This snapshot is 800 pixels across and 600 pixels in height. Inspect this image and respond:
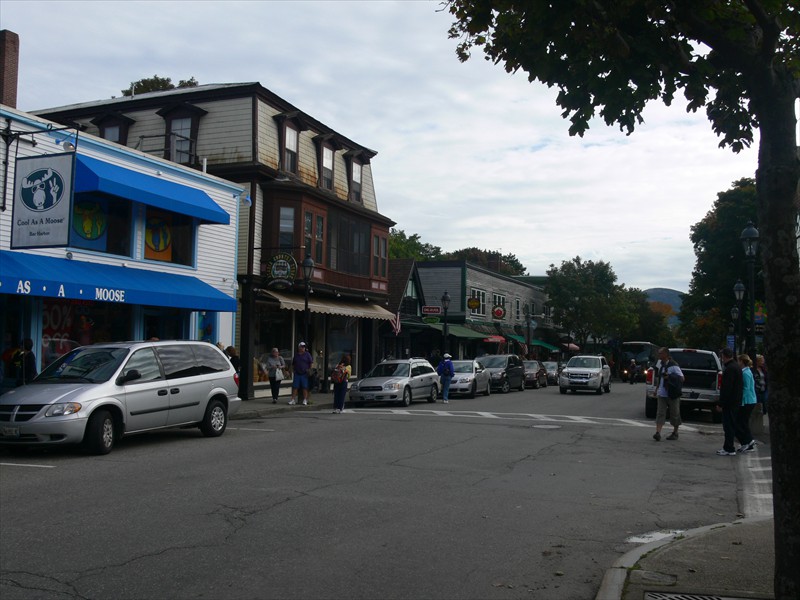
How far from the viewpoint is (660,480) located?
1134 cm

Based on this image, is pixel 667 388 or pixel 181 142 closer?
pixel 667 388

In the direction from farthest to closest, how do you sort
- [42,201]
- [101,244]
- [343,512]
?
1. [101,244]
2. [42,201]
3. [343,512]

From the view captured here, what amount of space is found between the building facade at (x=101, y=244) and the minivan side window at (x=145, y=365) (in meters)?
3.25

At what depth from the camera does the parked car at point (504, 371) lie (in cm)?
3278

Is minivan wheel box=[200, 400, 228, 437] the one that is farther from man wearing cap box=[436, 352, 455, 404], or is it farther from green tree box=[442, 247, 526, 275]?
green tree box=[442, 247, 526, 275]

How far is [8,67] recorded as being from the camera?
2052 cm

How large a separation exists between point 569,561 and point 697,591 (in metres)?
1.40

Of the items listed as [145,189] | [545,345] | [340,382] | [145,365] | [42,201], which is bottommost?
[340,382]

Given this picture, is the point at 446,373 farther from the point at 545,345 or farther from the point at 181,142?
the point at 545,345

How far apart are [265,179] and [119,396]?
15493 millimetres

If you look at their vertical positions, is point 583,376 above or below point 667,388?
below

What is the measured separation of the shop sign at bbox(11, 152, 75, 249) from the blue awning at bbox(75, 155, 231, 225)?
5.54ft

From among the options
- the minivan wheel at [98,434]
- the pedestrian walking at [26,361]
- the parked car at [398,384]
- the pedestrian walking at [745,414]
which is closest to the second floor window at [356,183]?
the parked car at [398,384]

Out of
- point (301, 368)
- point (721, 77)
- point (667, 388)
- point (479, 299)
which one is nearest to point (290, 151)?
point (301, 368)
